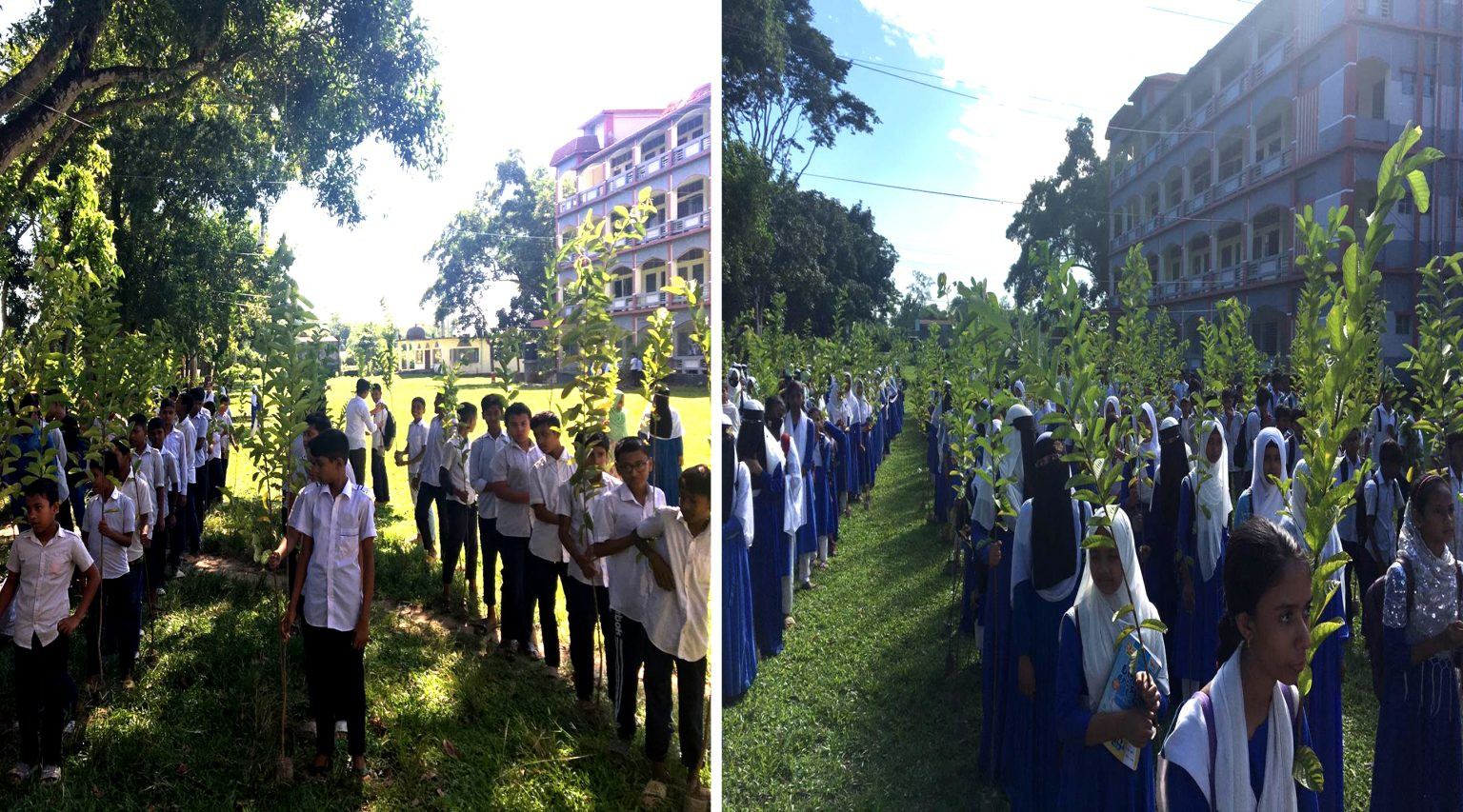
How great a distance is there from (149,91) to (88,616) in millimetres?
1732

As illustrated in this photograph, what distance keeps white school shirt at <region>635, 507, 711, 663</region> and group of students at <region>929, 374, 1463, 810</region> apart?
1.03 m

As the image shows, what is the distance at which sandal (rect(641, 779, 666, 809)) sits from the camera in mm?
3076

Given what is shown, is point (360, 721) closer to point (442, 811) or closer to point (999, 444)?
point (442, 811)

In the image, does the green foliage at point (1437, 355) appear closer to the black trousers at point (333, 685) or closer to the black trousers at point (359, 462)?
the black trousers at point (333, 685)

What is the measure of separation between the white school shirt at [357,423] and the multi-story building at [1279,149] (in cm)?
259

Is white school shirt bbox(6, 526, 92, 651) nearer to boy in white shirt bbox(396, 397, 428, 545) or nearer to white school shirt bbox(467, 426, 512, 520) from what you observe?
white school shirt bbox(467, 426, 512, 520)

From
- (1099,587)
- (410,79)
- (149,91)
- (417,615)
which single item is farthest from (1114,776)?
(149,91)

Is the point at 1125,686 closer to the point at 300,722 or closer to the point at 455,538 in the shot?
the point at 300,722

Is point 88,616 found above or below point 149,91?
below

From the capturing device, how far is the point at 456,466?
15.4ft

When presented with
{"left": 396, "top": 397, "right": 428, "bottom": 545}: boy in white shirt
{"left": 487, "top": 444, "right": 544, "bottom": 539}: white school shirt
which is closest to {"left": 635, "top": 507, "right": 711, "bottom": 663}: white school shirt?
{"left": 487, "top": 444, "right": 544, "bottom": 539}: white school shirt

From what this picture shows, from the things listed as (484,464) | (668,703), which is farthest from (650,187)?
(668,703)

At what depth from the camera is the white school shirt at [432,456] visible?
4.82 m

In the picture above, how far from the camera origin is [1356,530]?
178 cm
